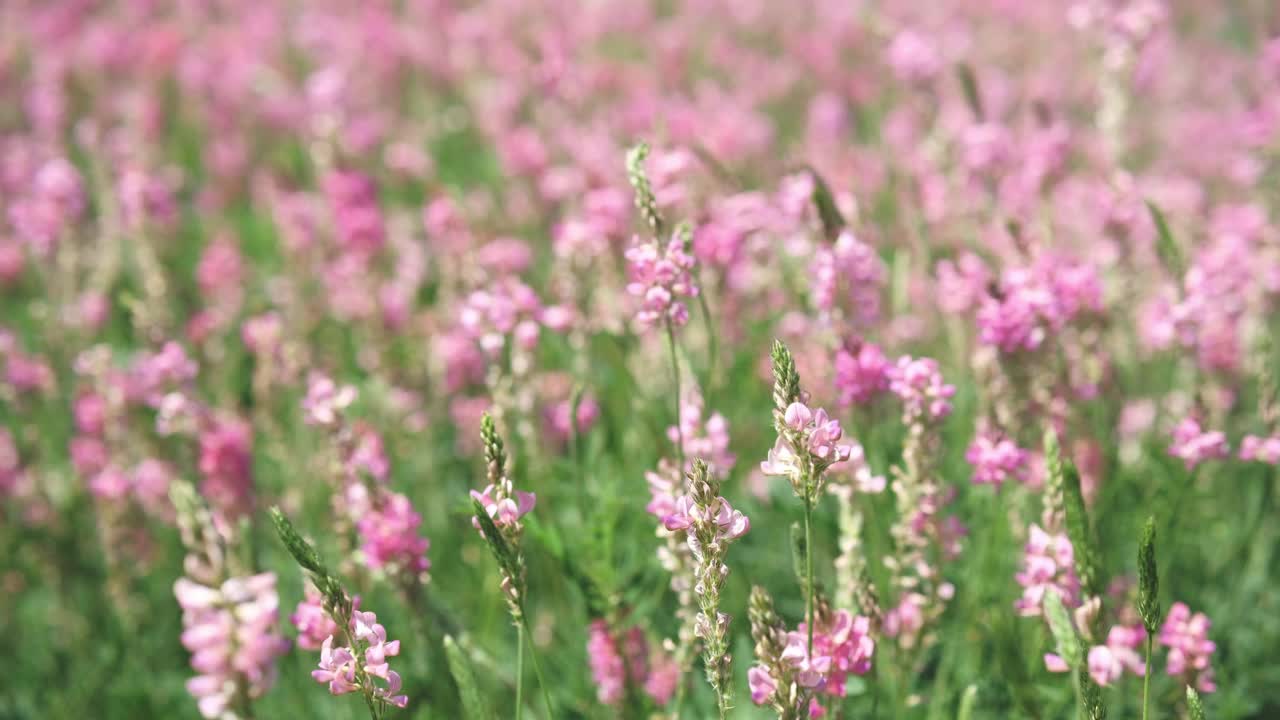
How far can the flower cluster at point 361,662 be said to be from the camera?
6.18ft

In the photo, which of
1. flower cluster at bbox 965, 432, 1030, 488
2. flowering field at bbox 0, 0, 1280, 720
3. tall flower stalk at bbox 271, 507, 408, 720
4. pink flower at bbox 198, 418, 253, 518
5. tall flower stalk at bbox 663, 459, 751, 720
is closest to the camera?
tall flower stalk at bbox 271, 507, 408, 720

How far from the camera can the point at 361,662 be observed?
1.89 m

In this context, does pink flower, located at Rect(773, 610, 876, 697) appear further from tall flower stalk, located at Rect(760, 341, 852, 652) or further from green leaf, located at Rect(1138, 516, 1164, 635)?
green leaf, located at Rect(1138, 516, 1164, 635)

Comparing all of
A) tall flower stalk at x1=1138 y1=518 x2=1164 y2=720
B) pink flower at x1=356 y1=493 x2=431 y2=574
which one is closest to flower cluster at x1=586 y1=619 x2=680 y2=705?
pink flower at x1=356 y1=493 x2=431 y2=574

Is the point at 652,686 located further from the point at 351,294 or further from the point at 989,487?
the point at 351,294

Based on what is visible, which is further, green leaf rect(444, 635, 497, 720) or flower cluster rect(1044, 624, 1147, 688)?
flower cluster rect(1044, 624, 1147, 688)

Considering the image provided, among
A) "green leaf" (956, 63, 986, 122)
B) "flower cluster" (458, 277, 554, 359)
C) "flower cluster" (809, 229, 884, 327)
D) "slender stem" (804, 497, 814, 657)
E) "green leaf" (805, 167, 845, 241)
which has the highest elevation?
"green leaf" (956, 63, 986, 122)

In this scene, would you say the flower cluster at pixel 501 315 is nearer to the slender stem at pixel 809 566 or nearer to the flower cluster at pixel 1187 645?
the slender stem at pixel 809 566

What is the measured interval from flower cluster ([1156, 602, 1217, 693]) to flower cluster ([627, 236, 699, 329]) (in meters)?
1.42

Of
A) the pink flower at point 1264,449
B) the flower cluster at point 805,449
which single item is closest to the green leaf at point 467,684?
the flower cluster at point 805,449

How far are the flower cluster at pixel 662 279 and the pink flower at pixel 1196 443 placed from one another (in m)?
1.54

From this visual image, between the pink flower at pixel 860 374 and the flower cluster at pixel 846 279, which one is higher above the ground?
the flower cluster at pixel 846 279

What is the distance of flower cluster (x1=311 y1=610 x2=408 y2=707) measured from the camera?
6.18 ft

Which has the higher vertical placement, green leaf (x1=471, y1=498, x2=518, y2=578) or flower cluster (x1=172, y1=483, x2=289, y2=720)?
green leaf (x1=471, y1=498, x2=518, y2=578)
